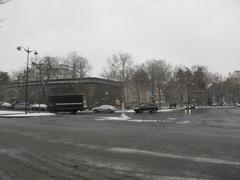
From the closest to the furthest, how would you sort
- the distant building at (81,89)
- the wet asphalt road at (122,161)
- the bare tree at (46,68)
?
1. the wet asphalt road at (122,161)
2. the distant building at (81,89)
3. the bare tree at (46,68)

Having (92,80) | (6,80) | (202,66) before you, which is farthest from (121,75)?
(202,66)

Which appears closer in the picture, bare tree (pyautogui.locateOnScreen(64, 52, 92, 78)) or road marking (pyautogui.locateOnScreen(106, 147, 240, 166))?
road marking (pyautogui.locateOnScreen(106, 147, 240, 166))

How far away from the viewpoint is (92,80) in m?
95.4

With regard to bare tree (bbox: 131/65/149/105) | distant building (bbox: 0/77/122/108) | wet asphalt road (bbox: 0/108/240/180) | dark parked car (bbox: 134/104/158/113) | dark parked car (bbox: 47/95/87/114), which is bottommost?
wet asphalt road (bbox: 0/108/240/180)

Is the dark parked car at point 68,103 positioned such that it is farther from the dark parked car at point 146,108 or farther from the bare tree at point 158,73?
the bare tree at point 158,73

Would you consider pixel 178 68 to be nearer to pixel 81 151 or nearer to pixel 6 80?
pixel 6 80

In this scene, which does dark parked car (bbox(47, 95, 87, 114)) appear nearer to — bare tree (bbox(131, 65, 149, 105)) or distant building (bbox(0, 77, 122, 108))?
distant building (bbox(0, 77, 122, 108))

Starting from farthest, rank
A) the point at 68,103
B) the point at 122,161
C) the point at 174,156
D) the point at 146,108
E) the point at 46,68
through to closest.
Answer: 1. the point at 46,68
2. the point at 146,108
3. the point at 68,103
4. the point at 174,156
5. the point at 122,161

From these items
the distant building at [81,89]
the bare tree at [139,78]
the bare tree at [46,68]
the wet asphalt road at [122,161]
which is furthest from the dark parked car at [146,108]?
the wet asphalt road at [122,161]

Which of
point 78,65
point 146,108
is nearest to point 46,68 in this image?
point 78,65

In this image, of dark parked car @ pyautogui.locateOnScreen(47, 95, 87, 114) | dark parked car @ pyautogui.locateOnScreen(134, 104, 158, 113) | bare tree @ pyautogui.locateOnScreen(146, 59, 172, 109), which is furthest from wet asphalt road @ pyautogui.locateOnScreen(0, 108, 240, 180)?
bare tree @ pyautogui.locateOnScreen(146, 59, 172, 109)

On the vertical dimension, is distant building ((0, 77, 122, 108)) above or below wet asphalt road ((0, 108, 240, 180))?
above

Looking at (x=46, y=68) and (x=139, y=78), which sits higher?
(x=46, y=68)

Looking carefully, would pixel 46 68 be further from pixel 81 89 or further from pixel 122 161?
pixel 122 161
